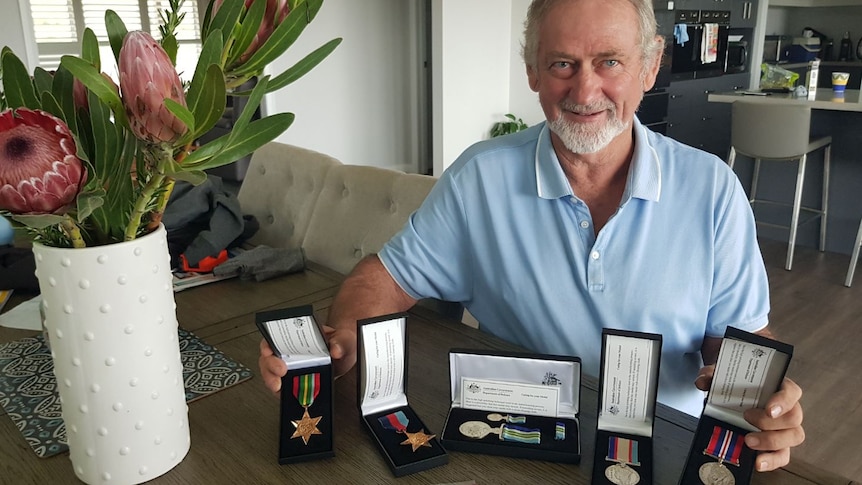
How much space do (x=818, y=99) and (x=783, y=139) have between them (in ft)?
1.11

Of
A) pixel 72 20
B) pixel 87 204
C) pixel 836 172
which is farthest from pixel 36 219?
pixel 72 20

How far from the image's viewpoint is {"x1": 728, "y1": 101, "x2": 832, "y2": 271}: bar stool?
3584 millimetres

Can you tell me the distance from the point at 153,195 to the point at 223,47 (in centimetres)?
17

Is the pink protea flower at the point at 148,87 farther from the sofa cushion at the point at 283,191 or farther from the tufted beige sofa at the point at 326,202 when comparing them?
the sofa cushion at the point at 283,191

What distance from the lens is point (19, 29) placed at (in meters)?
4.71

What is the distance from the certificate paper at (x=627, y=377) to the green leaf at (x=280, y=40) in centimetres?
47

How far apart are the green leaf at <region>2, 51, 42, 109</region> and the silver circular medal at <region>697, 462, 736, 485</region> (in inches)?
31.1

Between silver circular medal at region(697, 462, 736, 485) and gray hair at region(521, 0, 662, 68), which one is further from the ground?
gray hair at region(521, 0, 662, 68)

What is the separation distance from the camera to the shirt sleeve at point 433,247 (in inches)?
49.7

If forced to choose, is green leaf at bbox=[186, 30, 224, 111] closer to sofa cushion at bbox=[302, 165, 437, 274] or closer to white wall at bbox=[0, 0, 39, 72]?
A: sofa cushion at bbox=[302, 165, 437, 274]

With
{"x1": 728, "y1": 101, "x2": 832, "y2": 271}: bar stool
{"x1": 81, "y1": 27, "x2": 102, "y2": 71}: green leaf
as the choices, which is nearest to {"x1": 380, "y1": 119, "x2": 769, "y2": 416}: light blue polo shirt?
{"x1": 81, "y1": 27, "x2": 102, "y2": 71}: green leaf

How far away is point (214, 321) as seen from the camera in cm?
128

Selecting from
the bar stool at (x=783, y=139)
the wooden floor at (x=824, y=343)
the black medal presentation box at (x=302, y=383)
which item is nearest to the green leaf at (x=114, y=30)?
the black medal presentation box at (x=302, y=383)

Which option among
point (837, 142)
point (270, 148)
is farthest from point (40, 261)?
point (837, 142)
